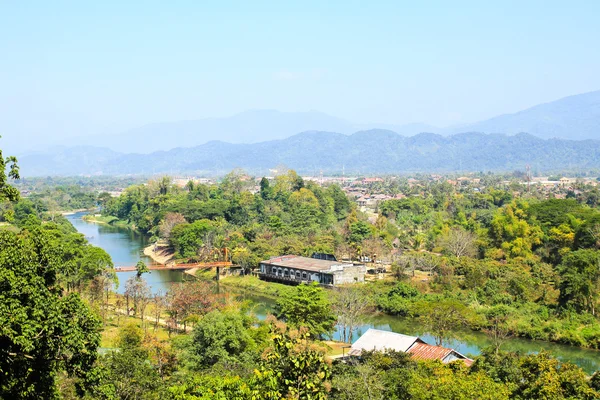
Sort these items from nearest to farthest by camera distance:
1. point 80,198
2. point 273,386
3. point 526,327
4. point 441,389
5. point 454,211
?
point 273,386 < point 441,389 < point 526,327 < point 454,211 < point 80,198

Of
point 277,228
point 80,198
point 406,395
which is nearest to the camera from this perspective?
point 406,395

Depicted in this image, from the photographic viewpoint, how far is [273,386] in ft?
16.6

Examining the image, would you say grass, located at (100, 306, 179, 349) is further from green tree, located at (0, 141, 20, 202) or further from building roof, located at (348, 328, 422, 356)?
green tree, located at (0, 141, 20, 202)

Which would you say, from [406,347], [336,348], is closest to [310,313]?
[336,348]

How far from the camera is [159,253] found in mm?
40219

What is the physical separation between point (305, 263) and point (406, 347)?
16.2 metres

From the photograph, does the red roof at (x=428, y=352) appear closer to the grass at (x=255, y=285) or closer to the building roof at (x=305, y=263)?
the grass at (x=255, y=285)

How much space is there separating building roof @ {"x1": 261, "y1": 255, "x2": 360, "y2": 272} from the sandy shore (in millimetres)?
9096

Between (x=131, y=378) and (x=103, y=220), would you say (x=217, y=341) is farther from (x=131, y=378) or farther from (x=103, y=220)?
(x=103, y=220)

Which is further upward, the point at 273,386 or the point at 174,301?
the point at 273,386

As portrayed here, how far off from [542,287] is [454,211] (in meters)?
28.4

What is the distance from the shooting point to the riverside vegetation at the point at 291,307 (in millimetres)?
7082

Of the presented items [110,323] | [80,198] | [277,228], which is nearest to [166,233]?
[277,228]

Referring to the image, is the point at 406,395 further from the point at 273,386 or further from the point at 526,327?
the point at 526,327
